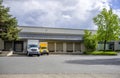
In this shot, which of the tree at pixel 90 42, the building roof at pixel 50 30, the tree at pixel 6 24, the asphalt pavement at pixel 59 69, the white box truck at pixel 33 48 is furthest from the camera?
the building roof at pixel 50 30

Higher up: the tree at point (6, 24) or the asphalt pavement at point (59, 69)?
the tree at point (6, 24)

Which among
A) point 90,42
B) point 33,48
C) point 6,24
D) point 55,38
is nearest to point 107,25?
point 90,42

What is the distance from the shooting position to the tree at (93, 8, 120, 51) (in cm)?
6038

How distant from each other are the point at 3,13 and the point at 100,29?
22.6m

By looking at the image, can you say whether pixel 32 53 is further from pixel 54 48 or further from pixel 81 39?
pixel 81 39

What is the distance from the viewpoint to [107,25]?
6072 cm

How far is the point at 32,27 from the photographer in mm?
67562

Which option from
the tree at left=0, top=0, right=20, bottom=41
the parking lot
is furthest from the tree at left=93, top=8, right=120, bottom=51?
the parking lot

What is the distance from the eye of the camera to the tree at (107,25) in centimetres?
6038

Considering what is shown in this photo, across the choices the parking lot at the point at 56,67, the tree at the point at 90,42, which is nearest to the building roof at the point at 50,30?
the tree at the point at 90,42

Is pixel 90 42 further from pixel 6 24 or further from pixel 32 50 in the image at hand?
pixel 6 24

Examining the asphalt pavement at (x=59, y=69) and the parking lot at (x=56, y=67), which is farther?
the parking lot at (x=56, y=67)

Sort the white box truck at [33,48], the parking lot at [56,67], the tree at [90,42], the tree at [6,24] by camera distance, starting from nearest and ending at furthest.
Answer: the parking lot at [56,67]
the tree at [6,24]
the white box truck at [33,48]
the tree at [90,42]

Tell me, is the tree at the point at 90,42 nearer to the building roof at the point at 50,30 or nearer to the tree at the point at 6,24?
the building roof at the point at 50,30
